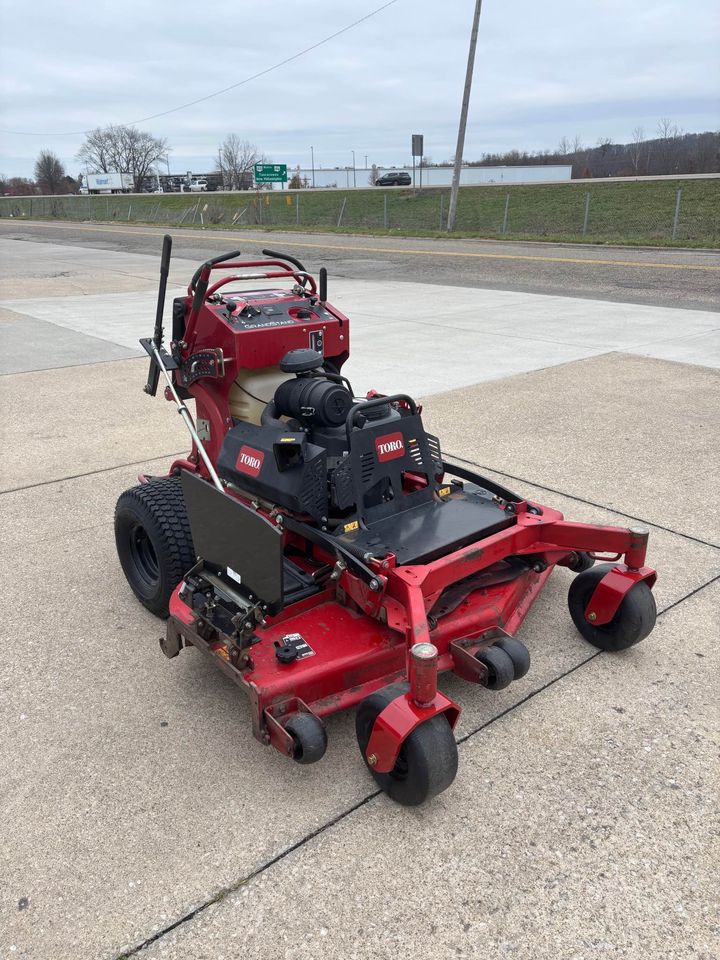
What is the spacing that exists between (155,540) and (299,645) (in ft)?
3.11

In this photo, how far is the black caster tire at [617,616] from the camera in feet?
9.75

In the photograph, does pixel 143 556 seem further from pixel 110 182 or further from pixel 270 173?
pixel 110 182

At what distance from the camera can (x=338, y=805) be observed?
2371 millimetres

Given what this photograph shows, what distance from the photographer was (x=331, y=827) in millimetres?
2289

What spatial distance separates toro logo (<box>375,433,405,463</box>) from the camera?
304 centimetres

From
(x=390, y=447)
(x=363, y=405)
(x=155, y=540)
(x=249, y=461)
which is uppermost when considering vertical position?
(x=363, y=405)

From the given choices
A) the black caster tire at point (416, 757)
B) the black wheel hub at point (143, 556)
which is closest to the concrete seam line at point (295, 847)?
the black caster tire at point (416, 757)

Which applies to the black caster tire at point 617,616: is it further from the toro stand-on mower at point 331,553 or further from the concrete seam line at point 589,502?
the concrete seam line at point 589,502

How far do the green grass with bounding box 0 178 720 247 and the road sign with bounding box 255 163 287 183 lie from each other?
1.15 m

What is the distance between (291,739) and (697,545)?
99.2 inches

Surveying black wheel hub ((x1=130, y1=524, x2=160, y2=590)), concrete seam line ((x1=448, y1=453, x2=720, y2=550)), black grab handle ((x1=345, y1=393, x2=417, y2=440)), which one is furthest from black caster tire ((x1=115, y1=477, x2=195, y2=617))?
concrete seam line ((x1=448, y1=453, x2=720, y2=550))

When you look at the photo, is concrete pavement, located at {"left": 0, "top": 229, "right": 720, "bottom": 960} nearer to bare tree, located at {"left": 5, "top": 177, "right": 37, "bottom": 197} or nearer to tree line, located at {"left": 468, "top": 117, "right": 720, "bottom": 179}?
tree line, located at {"left": 468, "top": 117, "right": 720, "bottom": 179}

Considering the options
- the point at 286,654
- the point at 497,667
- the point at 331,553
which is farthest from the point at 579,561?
the point at 286,654

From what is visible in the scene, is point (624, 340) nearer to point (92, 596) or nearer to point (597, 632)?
point (597, 632)
